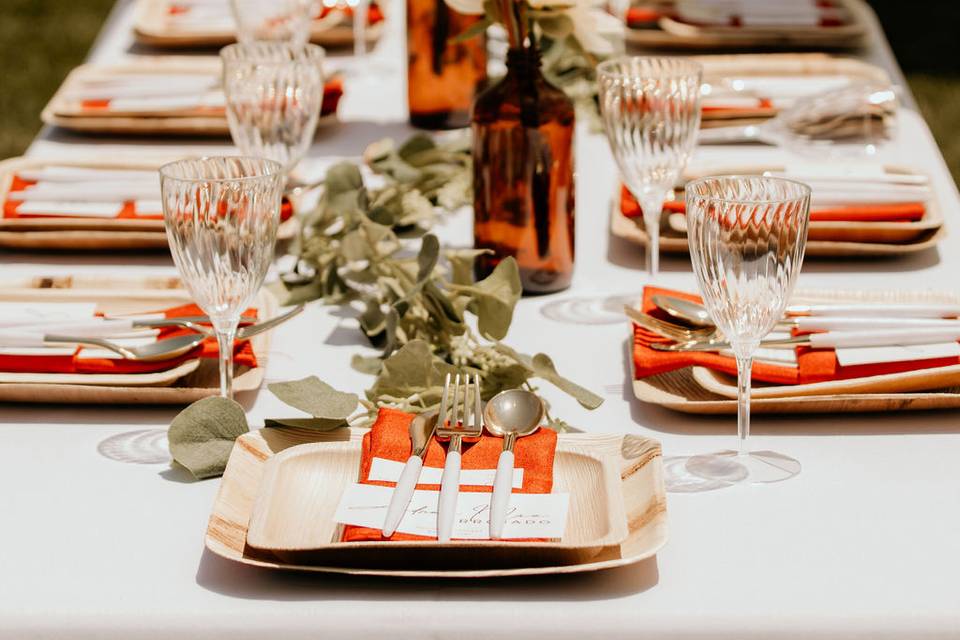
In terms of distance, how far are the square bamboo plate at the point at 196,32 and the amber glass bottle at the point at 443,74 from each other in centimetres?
43

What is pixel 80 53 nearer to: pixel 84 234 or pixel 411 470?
pixel 84 234

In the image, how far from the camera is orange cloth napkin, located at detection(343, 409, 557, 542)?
0.94 metres

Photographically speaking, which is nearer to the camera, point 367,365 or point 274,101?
point 367,365

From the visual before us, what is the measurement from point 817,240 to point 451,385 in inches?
22.6

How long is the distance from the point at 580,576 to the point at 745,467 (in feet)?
0.72

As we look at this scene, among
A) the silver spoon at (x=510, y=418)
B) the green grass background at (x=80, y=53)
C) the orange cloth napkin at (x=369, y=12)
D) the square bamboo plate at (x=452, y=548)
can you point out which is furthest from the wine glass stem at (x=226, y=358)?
the green grass background at (x=80, y=53)

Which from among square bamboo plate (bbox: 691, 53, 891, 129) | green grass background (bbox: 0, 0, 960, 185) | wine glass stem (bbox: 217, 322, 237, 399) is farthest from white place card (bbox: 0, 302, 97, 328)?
green grass background (bbox: 0, 0, 960, 185)

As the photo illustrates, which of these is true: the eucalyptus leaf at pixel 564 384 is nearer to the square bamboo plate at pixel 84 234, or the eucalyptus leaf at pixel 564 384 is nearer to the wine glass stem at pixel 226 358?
the wine glass stem at pixel 226 358

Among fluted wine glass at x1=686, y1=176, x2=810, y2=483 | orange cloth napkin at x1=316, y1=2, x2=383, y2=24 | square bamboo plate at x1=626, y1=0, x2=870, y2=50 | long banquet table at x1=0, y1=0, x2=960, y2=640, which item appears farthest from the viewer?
orange cloth napkin at x1=316, y1=2, x2=383, y2=24

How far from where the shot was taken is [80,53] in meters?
5.23

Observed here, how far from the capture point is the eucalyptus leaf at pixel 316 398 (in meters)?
1.03

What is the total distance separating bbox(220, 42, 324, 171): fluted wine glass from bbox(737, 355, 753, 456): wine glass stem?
2.10 feet

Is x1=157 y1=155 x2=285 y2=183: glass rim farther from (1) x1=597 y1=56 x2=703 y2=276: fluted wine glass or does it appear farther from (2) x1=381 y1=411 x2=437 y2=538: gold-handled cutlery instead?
(1) x1=597 y1=56 x2=703 y2=276: fluted wine glass

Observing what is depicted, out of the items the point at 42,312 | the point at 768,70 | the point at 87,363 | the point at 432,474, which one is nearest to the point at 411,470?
the point at 432,474
